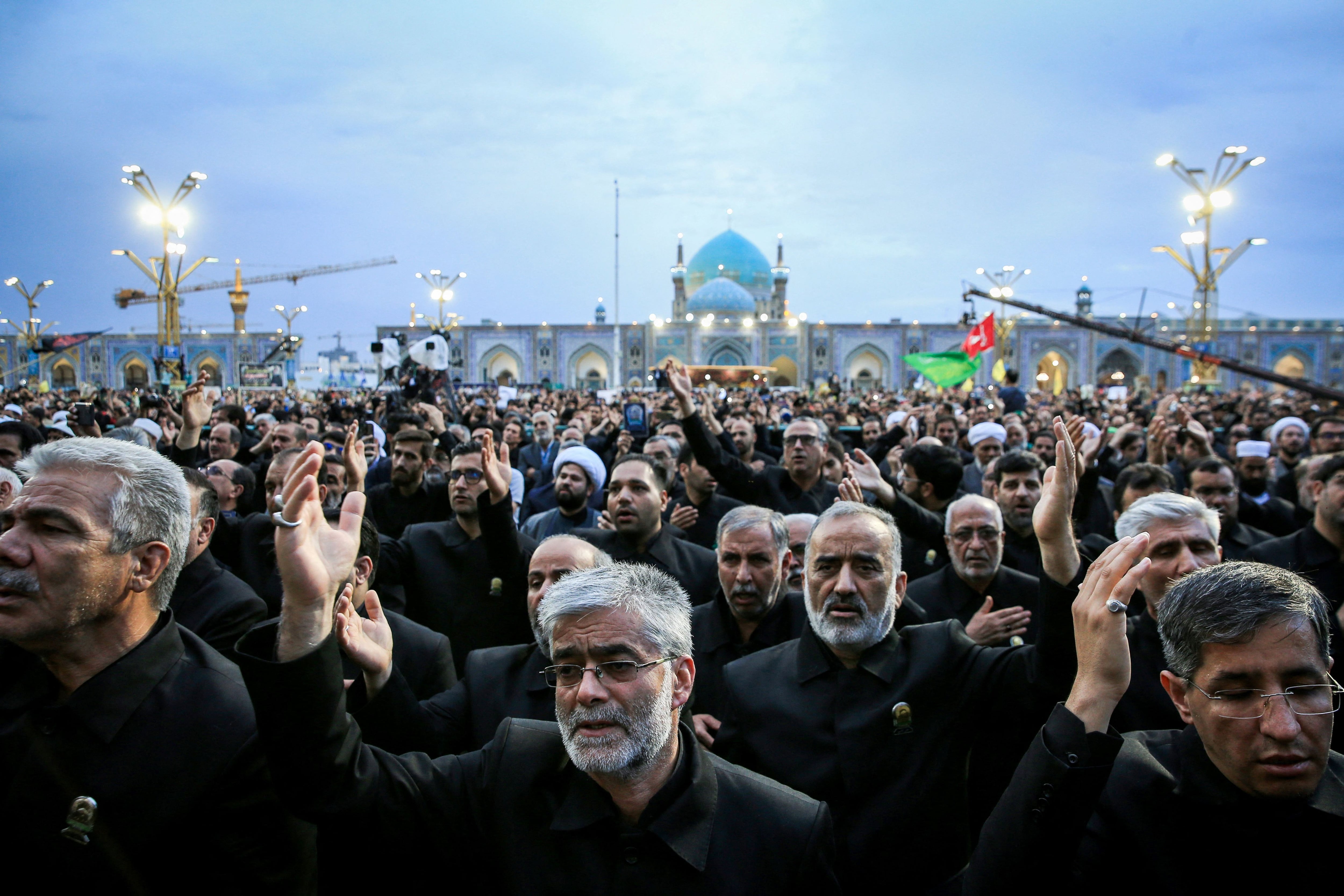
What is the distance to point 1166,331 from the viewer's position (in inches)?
2248

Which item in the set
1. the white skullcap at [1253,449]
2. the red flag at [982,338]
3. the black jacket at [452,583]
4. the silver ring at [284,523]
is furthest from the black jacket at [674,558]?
the red flag at [982,338]

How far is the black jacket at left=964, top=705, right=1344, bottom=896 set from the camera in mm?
1785

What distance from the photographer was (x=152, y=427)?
7848 mm

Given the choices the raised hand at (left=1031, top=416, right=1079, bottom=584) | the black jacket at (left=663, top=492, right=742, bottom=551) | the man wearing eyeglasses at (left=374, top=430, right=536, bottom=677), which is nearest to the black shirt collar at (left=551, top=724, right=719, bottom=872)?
the raised hand at (left=1031, top=416, right=1079, bottom=584)

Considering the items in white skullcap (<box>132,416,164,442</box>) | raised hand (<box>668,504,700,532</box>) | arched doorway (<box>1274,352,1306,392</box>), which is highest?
arched doorway (<box>1274,352,1306,392</box>)

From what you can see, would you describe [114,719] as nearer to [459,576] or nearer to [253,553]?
[253,553]

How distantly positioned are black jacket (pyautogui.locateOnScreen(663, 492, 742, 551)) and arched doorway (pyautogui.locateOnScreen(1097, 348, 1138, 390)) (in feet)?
182

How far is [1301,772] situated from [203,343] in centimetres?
6759

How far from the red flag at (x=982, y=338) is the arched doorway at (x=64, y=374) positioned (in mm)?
60478

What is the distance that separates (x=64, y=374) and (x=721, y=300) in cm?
4671

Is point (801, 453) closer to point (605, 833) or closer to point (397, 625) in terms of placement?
point (397, 625)

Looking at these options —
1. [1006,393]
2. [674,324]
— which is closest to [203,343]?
[674,324]

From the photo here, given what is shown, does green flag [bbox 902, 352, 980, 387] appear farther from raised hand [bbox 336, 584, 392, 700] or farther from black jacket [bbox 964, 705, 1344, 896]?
raised hand [bbox 336, 584, 392, 700]

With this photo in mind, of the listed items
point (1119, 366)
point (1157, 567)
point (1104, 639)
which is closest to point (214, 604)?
point (1104, 639)
